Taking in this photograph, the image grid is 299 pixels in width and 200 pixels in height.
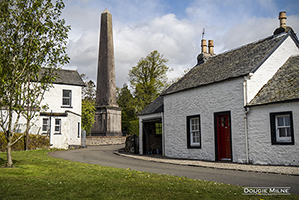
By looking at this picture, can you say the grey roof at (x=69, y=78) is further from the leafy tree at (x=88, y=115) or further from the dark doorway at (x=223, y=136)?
the dark doorway at (x=223, y=136)

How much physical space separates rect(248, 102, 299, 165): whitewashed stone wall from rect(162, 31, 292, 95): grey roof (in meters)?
2.20

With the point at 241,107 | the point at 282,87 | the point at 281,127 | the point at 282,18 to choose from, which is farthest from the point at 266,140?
the point at 282,18

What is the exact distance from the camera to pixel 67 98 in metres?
30.1

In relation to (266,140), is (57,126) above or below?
above

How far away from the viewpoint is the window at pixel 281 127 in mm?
13227

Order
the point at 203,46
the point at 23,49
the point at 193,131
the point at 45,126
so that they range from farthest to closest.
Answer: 1. the point at 45,126
2. the point at 203,46
3. the point at 193,131
4. the point at 23,49

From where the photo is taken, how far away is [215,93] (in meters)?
16.6

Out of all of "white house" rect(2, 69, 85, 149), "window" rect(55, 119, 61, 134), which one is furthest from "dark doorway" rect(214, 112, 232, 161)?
"window" rect(55, 119, 61, 134)

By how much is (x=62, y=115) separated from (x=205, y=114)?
16251mm

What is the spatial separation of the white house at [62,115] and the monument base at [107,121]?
5356mm

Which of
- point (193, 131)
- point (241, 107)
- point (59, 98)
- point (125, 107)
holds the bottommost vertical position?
point (193, 131)

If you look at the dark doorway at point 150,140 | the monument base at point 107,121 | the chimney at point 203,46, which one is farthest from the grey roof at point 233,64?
the monument base at point 107,121


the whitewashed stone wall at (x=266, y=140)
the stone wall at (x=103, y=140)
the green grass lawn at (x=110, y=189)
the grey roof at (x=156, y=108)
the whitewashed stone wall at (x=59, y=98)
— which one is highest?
the whitewashed stone wall at (x=59, y=98)

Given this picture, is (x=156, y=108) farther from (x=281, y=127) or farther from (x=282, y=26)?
(x=281, y=127)
